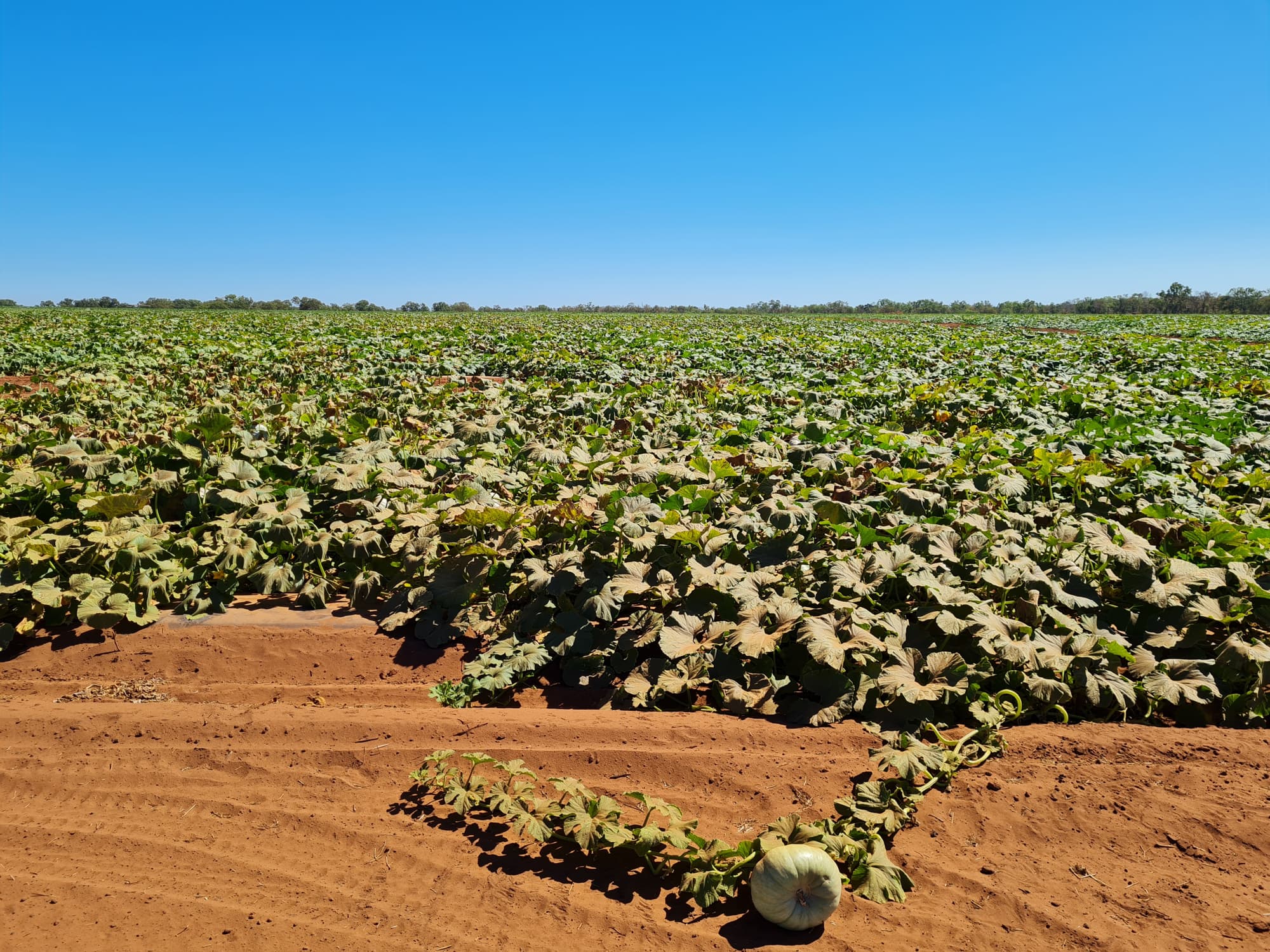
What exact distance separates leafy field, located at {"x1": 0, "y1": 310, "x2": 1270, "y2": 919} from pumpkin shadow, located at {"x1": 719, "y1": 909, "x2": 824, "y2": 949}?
0.48 feet

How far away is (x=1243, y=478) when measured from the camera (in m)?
6.21

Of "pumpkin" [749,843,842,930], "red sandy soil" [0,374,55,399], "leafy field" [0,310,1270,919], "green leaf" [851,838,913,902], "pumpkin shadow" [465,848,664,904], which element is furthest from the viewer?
"red sandy soil" [0,374,55,399]

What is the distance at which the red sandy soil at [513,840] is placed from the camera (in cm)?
236

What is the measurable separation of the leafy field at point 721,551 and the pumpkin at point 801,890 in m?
0.20

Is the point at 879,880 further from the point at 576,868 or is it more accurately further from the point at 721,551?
the point at 721,551

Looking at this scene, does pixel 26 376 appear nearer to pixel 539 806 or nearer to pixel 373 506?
pixel 373 506

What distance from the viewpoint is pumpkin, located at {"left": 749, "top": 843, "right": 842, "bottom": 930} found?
7.54ft

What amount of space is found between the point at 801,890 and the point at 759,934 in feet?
0.74

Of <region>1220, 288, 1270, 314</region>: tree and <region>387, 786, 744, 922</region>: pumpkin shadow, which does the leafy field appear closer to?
<region>387, 786, 744, 922</region>: pumpkin shadow

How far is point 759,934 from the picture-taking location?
236 centimetres

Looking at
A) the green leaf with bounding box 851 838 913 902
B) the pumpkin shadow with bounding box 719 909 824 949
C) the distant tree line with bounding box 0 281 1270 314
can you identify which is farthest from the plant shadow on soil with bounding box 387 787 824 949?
the distant tree line with bounding box 0 281 1270 314

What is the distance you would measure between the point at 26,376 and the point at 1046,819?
61.1ft

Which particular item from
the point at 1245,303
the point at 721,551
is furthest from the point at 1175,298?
the point at 721,551

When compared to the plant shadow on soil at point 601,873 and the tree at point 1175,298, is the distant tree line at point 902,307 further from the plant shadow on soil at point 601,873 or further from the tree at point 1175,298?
the plant shadow on soil at point 601,873
